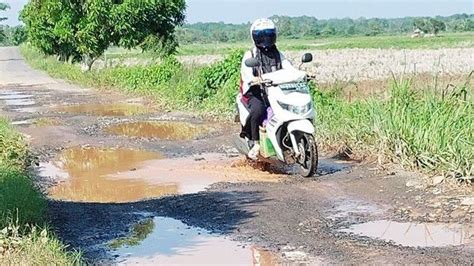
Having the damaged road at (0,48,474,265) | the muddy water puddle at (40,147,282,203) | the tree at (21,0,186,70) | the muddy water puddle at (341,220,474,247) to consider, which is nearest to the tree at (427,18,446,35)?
the tree at (21,0,186,70)

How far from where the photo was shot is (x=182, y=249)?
608 centimetres

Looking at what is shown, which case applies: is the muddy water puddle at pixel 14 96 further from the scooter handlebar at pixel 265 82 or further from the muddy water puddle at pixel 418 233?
the muddy water puddle at pixel 418 233

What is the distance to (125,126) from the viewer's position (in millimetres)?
14992

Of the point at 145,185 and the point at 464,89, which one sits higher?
Answer: the point at 464,89

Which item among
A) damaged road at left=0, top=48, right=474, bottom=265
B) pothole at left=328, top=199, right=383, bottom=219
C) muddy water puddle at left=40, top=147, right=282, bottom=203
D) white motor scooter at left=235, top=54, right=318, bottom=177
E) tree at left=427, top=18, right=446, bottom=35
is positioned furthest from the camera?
tree at left=427, top=18, right=446, bottom=35

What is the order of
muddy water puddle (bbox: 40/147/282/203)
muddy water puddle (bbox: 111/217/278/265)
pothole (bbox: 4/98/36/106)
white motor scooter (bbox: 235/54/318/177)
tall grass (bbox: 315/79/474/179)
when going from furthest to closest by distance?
pothole (bbox: 4/98/36/106) < white motor scooter (bbox: 235/54/318/177) < muddy water puddle (bbox: 40/147/282/203) < tall grass (bbox: 315/79/474/179) < muddy water puddle (bbox: 111/217/278/265)

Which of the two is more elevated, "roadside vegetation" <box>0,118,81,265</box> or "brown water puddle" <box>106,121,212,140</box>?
"roadside vegetation" <box>0,118,81,265</box>

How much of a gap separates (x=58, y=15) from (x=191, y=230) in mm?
26081

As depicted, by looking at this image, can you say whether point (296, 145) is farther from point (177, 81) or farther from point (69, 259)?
point (177, 81)

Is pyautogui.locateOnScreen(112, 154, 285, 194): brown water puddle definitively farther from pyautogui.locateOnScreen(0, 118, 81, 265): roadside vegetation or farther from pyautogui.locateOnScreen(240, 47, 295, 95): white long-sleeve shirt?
pyautogui.locateOnScreen(0, 118, 81, 265): roadside vegetation

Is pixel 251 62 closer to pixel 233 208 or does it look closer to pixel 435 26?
pixel 233 208

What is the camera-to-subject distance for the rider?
912 centimetres

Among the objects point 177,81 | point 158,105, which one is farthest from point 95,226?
point 177,81

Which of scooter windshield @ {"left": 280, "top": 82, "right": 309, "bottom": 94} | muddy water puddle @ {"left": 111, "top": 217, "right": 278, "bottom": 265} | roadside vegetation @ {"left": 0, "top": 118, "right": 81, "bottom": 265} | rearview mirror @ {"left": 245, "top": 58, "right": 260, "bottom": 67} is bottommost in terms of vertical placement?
muddy water puddle @ {"left": 111, "top": 217, "right": 278, "bottom": 265}
